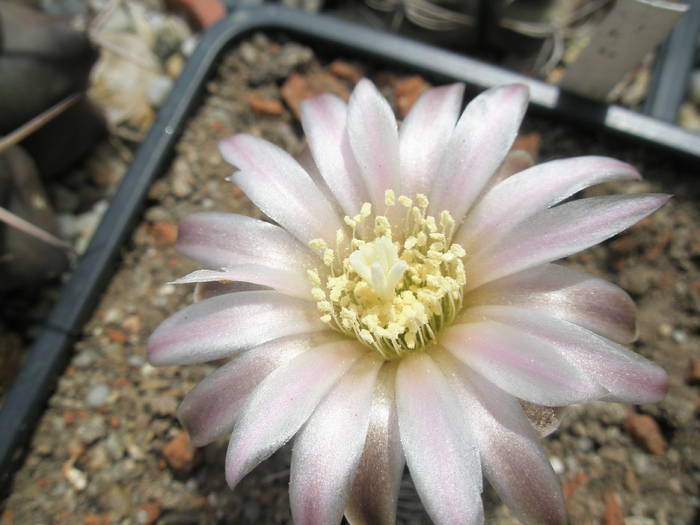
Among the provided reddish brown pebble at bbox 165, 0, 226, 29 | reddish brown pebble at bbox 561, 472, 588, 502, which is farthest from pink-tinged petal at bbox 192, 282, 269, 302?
reddish brown pebble at bbox 165, 0, 226, 29

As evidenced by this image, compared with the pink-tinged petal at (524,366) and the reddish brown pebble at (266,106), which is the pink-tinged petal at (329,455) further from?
the reddish brown pebble at (266,106)

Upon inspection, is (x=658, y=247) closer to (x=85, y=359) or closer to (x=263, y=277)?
(x=263, y=277)

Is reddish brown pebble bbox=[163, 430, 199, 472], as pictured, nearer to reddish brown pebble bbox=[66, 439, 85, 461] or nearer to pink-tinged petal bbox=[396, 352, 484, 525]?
reddish brown pebble bbox=[66, 439, 85, 461]

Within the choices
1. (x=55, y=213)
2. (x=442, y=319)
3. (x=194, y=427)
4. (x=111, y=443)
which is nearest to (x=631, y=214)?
(x=442, y=319)

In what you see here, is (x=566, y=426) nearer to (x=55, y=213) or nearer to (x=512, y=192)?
(x=512, y=192)

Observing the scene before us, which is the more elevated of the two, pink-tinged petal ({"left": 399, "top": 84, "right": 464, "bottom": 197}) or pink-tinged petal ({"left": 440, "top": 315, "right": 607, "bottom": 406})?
pink-tinged petal ({"left": 399, "top": 84, "right": 464, "bottom": 197})

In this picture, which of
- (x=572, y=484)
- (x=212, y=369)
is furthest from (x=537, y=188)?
(x=212, y=369)
